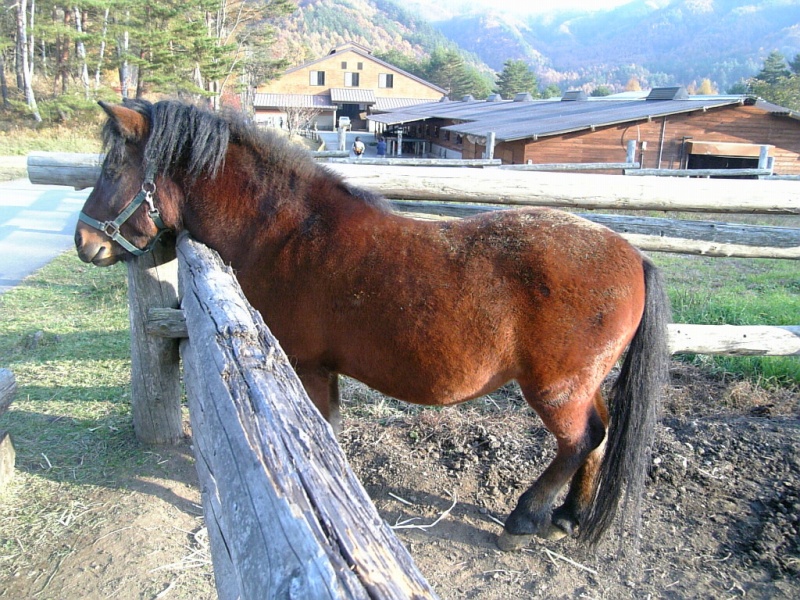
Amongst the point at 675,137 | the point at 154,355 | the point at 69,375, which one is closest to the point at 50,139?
the point at 69,375

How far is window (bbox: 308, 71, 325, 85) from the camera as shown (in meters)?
61.6

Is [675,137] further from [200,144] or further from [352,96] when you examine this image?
[352,96]

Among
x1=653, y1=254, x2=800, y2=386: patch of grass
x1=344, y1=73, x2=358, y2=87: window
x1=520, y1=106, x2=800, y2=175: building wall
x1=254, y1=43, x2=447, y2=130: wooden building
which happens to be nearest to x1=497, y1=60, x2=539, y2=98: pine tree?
x1=254, y1=43, x2=447, y2=130: wooden building

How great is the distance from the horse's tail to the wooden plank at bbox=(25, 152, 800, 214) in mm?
1370

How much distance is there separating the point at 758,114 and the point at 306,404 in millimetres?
27973

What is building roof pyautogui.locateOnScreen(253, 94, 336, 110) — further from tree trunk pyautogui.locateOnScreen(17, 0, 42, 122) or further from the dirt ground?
the dirt ground

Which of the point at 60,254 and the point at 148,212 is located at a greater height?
the point at 148,212

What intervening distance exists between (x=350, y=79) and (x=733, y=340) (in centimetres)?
6459

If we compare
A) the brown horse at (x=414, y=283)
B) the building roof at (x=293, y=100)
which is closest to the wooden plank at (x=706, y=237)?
the brown horse at (x=414, y=283)

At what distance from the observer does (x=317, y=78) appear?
2441 inches

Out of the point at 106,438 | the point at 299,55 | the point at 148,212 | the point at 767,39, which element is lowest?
the point at 106,438

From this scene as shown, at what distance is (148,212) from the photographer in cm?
277

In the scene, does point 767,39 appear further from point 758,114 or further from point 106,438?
point 106,438

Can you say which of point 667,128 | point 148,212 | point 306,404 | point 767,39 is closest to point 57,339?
point 148,212
